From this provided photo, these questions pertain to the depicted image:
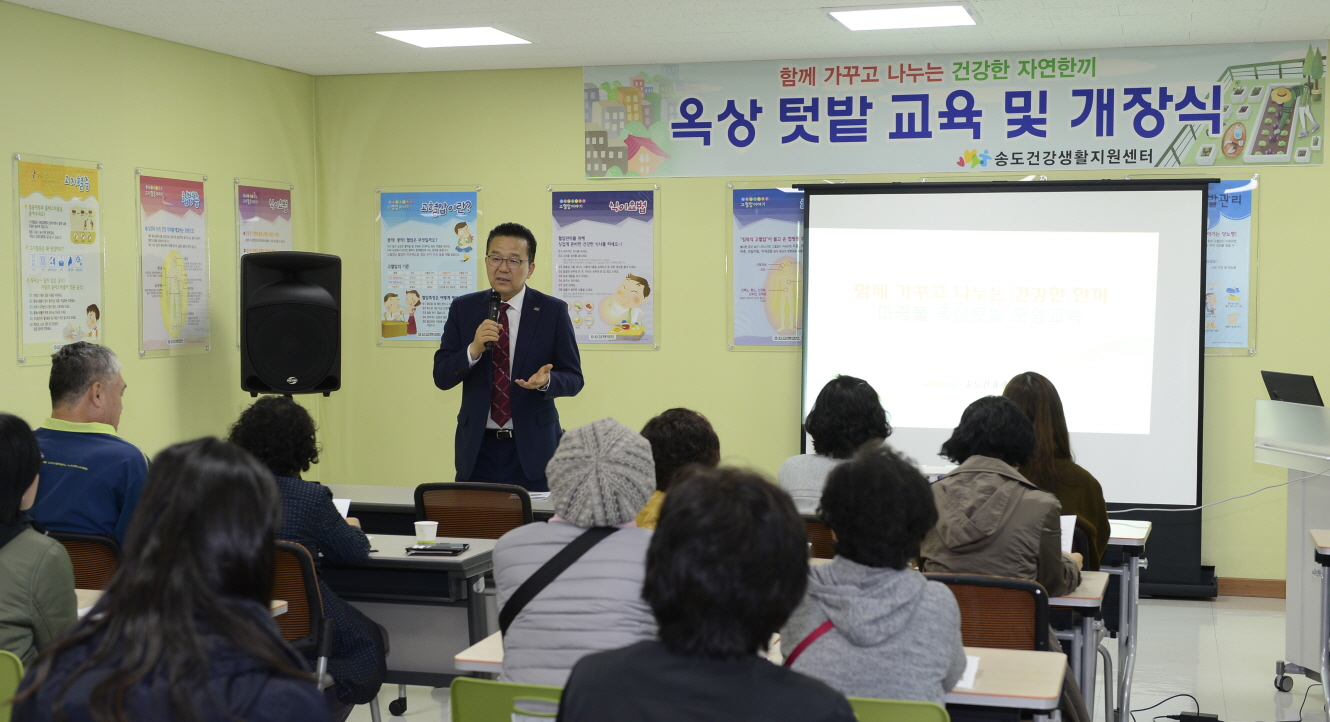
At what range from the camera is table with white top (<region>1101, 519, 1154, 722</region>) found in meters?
3.66

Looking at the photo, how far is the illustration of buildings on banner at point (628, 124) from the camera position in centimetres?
635

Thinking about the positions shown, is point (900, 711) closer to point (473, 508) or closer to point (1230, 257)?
point (473, 508)

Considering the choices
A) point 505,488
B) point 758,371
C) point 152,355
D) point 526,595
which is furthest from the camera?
point 758,371

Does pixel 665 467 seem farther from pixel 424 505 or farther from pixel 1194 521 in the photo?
pixel 1194 521

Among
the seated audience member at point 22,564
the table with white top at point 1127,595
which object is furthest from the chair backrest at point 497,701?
the table with white top at point 1127,595

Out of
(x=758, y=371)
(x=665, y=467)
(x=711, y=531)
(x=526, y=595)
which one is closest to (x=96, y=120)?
(x=758, y=371)

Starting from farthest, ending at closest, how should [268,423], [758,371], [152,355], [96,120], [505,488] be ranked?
[758,371] < [152,355] < [96,120] < [505,488] < [268,423]

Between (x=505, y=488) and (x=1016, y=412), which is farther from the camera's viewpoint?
(x=505, y=488)

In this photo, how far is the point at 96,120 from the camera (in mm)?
5281

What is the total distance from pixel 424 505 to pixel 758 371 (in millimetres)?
2875

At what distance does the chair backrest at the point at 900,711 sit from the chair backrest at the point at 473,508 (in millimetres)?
2004

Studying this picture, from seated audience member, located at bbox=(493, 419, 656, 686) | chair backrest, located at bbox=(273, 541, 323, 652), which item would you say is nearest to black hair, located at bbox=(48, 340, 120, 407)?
chair backrest, located at bbox=(273, 541, 323, 652)

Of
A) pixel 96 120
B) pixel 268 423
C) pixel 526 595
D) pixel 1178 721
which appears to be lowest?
pixel 1178 721

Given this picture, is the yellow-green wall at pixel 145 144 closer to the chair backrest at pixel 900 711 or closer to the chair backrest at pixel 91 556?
the chair backrest at pixel 91 556
